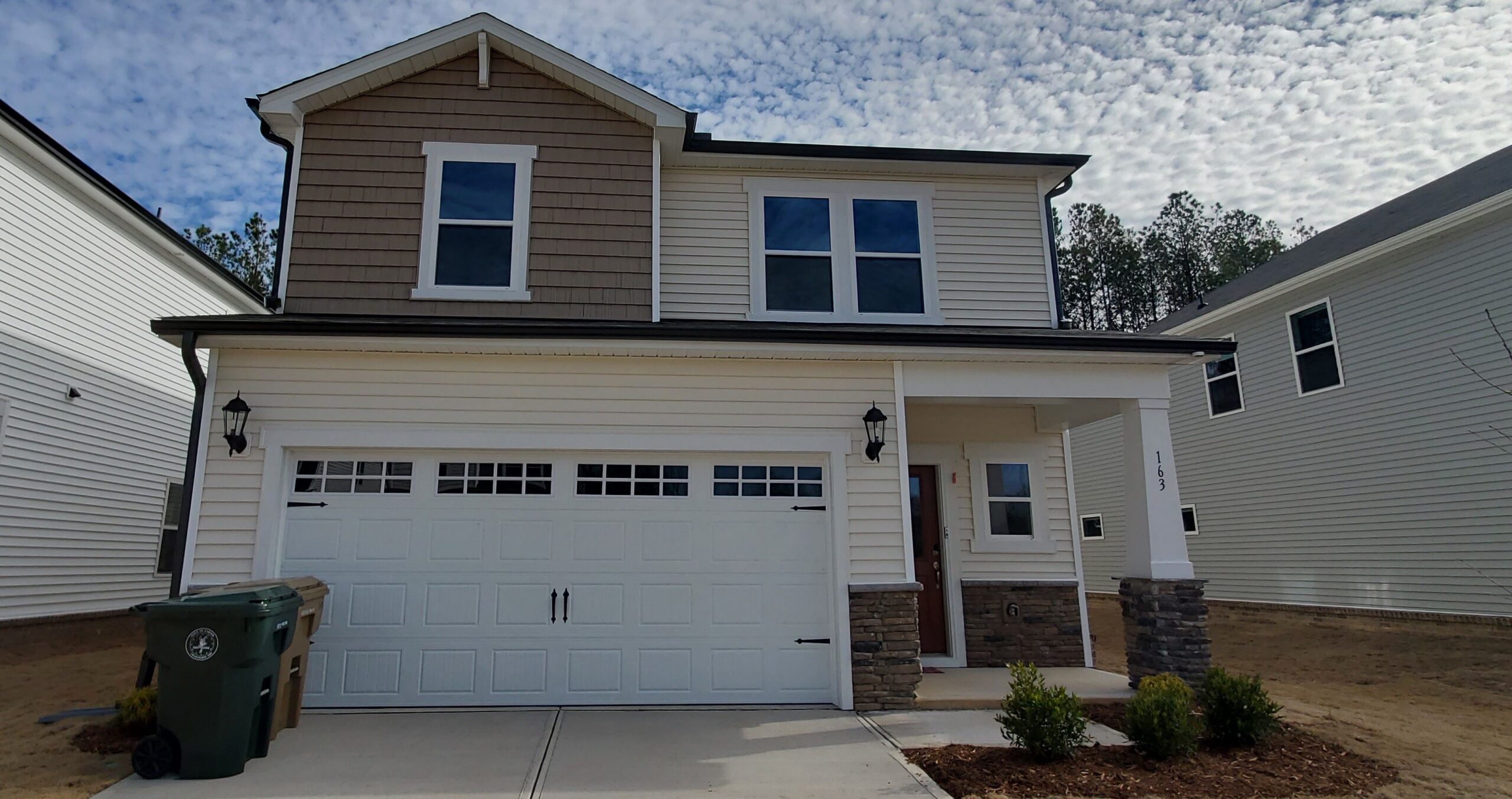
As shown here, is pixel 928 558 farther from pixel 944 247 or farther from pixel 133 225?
pixel 133 225

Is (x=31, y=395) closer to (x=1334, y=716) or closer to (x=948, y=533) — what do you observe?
(x=948, y=533)

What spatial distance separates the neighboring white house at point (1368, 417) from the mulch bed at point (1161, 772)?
702 cm

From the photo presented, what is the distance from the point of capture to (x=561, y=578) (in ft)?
24.4

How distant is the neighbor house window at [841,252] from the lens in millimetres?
9391

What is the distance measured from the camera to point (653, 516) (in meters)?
7.67

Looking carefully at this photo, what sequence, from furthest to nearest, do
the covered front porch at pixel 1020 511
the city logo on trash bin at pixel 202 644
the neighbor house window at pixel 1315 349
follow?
the neighbor house window at pixel 1315 349
the covered front porch at pixel 1020 511
the city logo on trash bin at pixel 202 644

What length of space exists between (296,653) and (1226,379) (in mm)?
15129

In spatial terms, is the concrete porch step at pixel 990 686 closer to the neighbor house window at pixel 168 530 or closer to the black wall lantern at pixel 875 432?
the black wall lantern at pixel 875 432

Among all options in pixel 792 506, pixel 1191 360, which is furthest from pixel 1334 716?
pixel 792 506

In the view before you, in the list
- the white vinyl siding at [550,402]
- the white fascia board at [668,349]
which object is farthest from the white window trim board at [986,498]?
the white vinyl siding at [550,402]

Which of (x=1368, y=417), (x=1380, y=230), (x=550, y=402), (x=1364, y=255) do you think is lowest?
(x=550, y=402)

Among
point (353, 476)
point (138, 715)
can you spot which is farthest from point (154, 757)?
point (353, 476)

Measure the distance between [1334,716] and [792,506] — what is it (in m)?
4.89

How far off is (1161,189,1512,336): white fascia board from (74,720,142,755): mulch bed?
1528 cm
